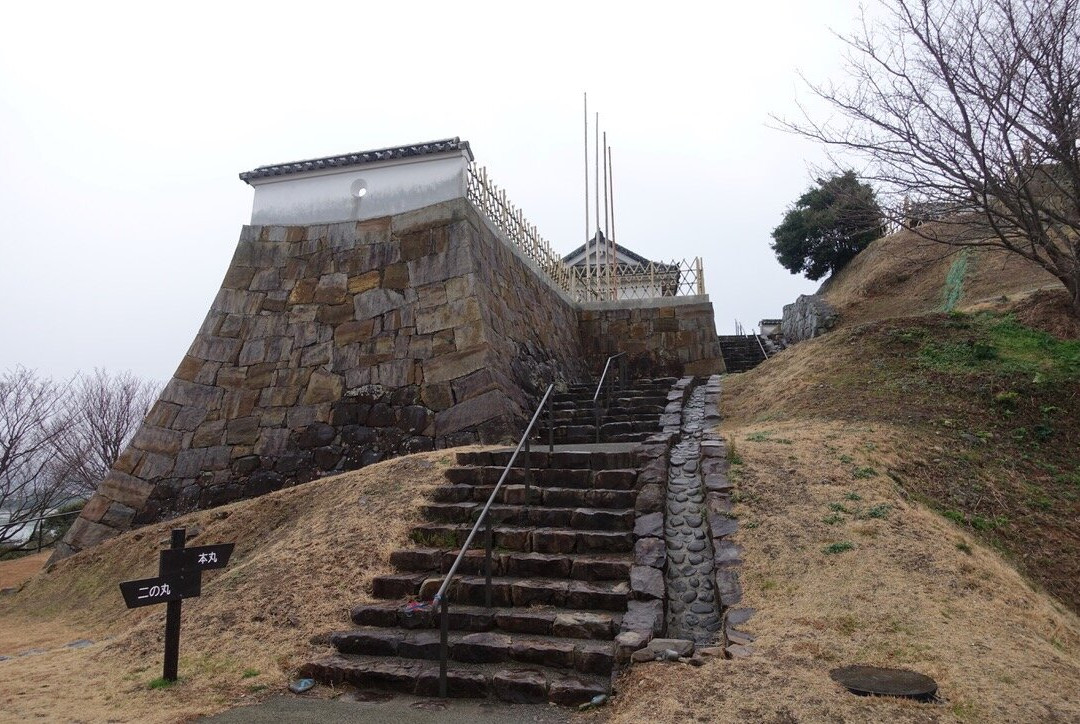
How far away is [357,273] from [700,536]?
25.2ft

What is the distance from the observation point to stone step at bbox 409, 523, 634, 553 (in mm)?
5492

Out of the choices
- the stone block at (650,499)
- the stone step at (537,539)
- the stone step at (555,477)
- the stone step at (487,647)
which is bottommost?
the stone step at (487,647)

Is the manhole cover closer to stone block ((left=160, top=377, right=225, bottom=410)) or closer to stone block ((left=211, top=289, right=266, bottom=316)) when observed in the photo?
stone block ((left=160, top=377, right=225, bottom=410))

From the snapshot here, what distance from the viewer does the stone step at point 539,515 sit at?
5789mm

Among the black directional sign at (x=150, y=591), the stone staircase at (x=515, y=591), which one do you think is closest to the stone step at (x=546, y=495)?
the stone staircase at (x=515, y=591)

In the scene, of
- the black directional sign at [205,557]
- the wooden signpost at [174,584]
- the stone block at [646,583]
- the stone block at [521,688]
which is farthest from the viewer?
the stone block at [646,583]

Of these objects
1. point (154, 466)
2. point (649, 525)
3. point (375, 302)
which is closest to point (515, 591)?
point (649, 525)

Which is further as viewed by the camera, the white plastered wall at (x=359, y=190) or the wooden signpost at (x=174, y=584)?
the white plastered wall at (x=359, y=190)

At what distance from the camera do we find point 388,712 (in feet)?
12.5

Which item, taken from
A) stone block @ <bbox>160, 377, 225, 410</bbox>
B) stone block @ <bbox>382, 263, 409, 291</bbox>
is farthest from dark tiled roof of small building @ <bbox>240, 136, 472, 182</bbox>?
stone block @ <bbox>160, 377, 225, 410</bbox>

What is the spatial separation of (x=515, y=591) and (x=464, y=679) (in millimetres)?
1010

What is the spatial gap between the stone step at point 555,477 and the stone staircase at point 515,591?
0.4 inches

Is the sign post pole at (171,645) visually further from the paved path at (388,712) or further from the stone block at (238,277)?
the stone block at (238,277)

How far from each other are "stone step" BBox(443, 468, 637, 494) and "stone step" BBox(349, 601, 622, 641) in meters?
1.80
